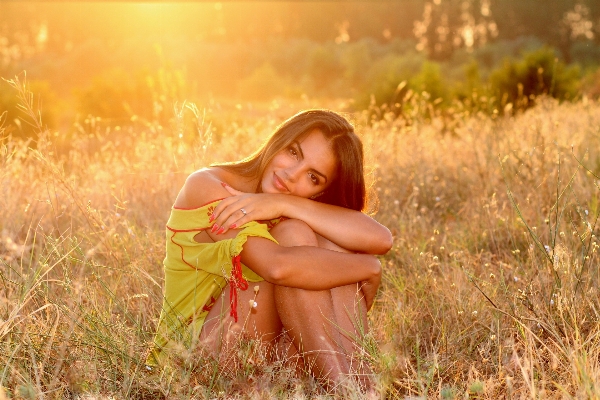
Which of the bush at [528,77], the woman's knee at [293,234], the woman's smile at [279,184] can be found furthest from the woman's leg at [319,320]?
the bush at [528,77]

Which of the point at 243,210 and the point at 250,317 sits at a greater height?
the point at 243,210

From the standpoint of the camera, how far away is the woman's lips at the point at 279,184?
2.92 m

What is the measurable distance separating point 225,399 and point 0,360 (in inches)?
33.2

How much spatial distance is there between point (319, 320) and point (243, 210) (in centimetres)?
56

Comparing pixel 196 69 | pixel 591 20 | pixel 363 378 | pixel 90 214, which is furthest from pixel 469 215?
pixel 591 20

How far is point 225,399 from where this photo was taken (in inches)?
86.6

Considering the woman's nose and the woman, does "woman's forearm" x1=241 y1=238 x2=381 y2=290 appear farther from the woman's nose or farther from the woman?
the woman's nose

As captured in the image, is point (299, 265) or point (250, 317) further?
point (250, 317)

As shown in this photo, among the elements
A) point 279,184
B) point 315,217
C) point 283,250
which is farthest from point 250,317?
point 279,184

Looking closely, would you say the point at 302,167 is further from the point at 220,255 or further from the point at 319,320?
the point at 319,320

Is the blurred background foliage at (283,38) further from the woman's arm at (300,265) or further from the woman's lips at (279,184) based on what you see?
the woman's arm at (300,265)

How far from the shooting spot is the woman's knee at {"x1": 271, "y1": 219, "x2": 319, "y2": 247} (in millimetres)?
2619

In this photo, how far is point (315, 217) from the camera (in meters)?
2.75

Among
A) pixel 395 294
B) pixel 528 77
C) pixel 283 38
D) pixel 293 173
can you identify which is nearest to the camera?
pixel 293 173
